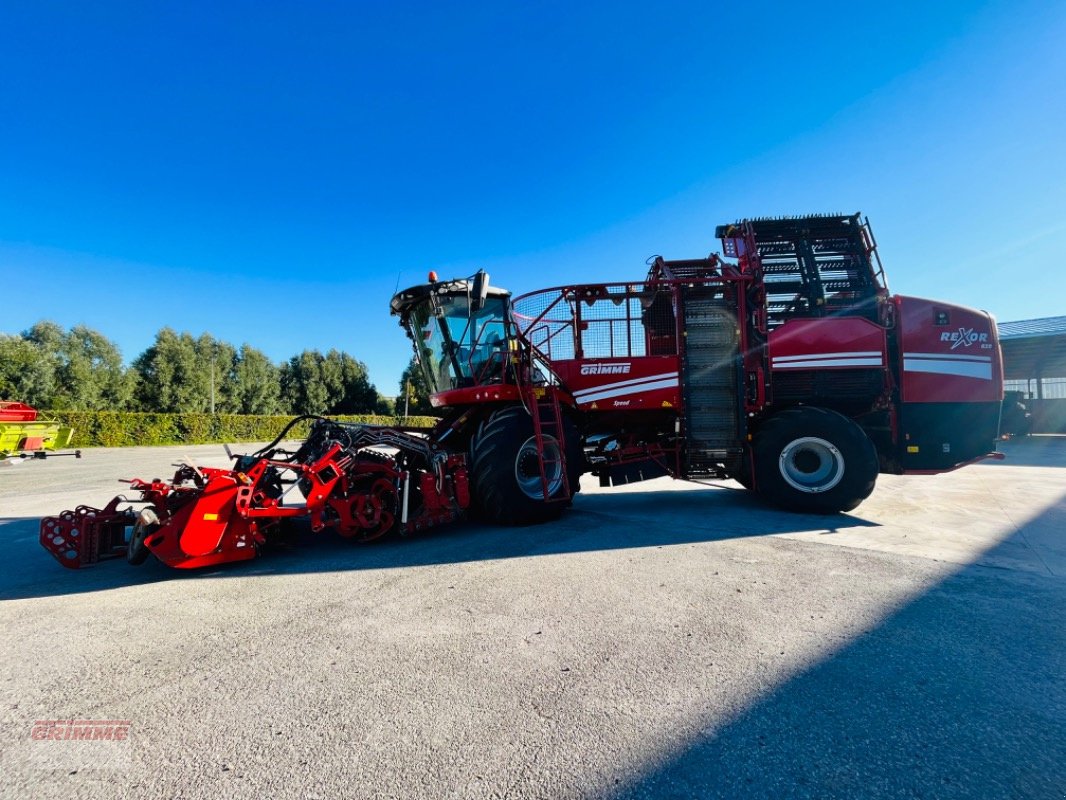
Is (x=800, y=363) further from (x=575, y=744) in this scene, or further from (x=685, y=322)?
(x=575, y=744)

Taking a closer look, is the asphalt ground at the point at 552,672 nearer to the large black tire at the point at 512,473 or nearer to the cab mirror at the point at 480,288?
the large black tire at the point at 512,473

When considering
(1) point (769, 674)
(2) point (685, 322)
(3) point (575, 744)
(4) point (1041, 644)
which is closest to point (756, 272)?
(2) point (685, 322)

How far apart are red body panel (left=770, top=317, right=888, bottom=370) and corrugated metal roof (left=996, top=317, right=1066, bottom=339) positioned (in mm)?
17855

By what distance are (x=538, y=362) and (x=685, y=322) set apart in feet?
6.23

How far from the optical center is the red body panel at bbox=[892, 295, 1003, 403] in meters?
5.74

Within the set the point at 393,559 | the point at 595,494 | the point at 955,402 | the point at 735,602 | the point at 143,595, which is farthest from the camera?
the point at 595,494

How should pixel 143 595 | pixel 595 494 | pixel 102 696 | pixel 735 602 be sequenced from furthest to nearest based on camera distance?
pixel 595 494 → pixel 143 595 → pixel 735 602 → pixel 102 696

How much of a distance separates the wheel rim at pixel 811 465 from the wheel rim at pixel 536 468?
8.79 feet

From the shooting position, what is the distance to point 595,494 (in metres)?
7.74

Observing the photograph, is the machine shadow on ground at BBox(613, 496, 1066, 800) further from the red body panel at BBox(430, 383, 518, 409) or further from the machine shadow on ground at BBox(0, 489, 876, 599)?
the red body panel at BBox(430, 383, 518, 409)

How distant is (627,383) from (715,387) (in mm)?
1103

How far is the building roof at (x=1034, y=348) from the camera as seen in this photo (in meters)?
17.2

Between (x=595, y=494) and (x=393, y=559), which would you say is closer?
(x=393, y=559)

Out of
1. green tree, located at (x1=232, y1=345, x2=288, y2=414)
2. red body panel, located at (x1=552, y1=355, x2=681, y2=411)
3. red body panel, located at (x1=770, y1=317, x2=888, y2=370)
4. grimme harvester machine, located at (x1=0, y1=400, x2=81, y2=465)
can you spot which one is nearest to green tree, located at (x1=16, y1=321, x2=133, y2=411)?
green tree, located at (x1=232, y1=345, x2=288, y2=414)
